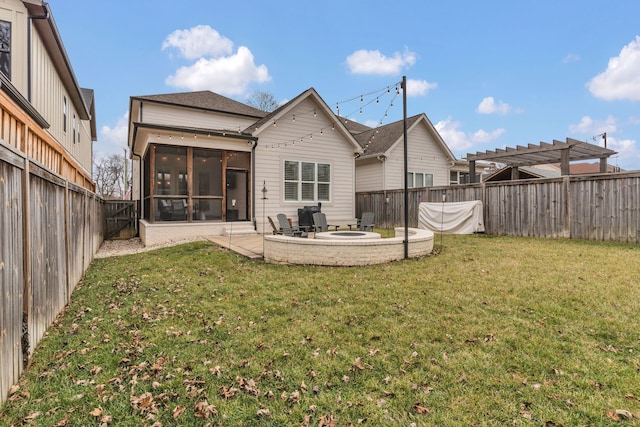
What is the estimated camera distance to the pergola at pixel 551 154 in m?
11.8

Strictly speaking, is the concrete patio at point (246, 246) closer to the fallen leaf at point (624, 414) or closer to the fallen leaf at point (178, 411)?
the fallen leaf at point (178, 411)

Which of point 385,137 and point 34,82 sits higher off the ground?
point 385,137

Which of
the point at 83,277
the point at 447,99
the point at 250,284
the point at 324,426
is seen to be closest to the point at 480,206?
the point at 447,99

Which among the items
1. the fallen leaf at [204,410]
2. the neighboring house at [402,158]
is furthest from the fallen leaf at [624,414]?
the neighboring house at [402,158]

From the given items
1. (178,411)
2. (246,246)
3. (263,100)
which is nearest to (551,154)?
(246,246)

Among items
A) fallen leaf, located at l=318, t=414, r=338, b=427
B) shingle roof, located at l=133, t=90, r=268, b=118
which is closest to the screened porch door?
shingle roof, located at l=133, t=90, r=268, b=118

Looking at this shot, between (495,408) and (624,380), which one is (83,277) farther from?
(624,380)

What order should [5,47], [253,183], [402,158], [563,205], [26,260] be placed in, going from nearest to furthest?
1. [26,260]
2. [5,47]
3. [563,205]
4. [253,183]
5. [402,158]

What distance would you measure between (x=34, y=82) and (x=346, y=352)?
1009 cm

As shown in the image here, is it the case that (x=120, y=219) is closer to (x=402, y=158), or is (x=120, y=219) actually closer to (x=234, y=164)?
(x=234, y=164)

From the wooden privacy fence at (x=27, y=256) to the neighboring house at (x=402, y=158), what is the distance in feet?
46.9

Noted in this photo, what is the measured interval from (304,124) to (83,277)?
9.94 m

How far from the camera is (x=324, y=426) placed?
234 cm

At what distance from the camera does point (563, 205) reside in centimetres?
988
